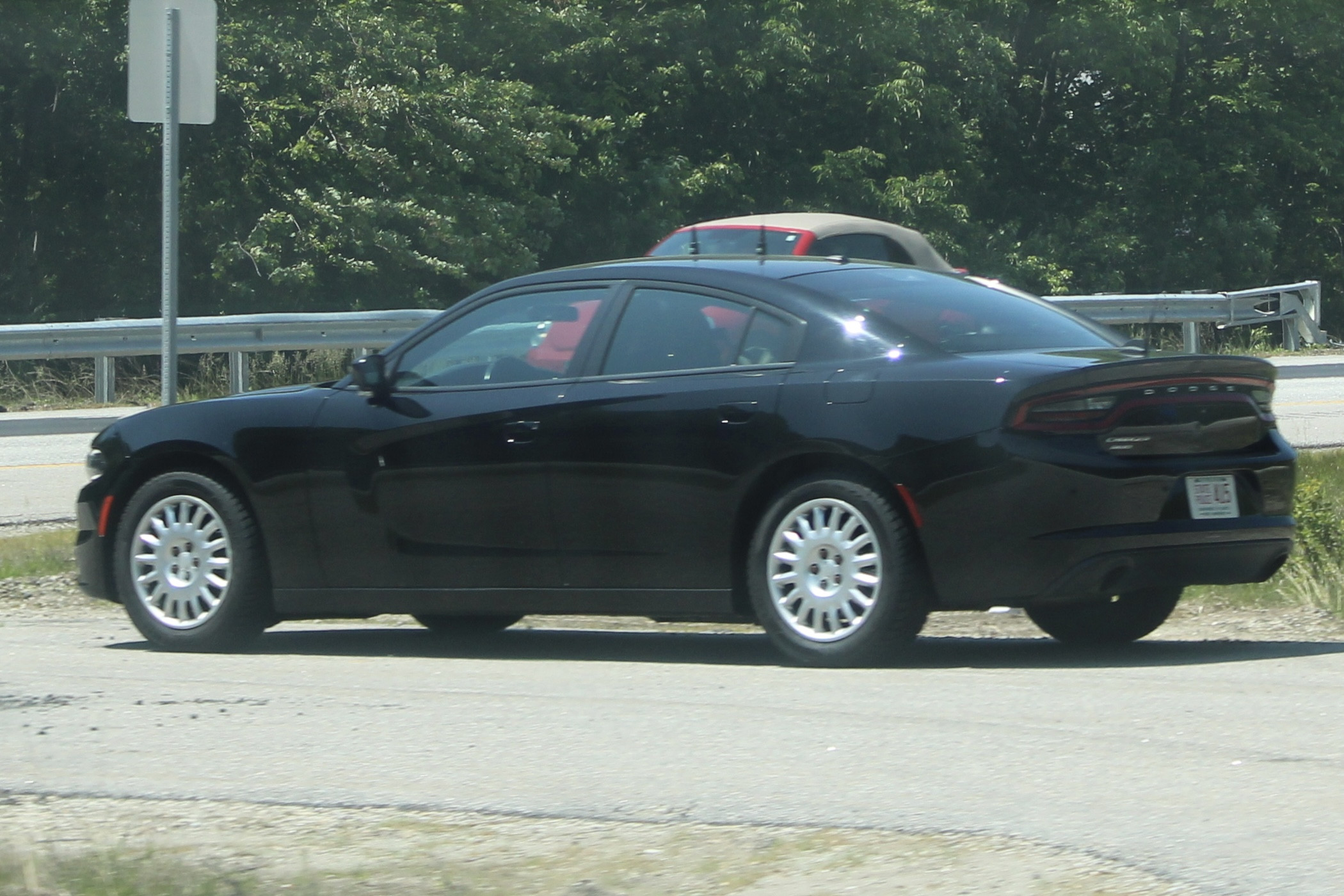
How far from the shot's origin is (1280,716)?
6148 millimetres

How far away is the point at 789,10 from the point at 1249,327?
8308 millimetres

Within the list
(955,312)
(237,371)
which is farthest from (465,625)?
(237,371)

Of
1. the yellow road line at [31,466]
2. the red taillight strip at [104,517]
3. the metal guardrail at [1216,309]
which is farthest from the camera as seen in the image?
the metal guardrail at [1216,309]

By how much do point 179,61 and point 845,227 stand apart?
24.0 ft

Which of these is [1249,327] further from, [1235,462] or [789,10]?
[1235,462]

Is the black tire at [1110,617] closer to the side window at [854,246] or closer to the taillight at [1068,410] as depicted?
the taillight at [1068,410]

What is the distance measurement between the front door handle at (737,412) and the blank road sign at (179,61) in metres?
4.16

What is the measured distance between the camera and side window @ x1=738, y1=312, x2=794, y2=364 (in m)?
7.38

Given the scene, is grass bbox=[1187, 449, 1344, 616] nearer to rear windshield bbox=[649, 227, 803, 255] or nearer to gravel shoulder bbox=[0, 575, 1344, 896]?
gravel shoulder bbox=[0, 575, 1344, 896]

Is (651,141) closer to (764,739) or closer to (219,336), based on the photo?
(219,336)

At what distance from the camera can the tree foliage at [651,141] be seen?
2716 cm

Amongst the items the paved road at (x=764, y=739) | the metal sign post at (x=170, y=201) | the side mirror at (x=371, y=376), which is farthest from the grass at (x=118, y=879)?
the metal sign post at (x=170, y=201)

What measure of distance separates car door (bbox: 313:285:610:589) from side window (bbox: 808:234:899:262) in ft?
27.7

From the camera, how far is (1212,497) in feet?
23.5
